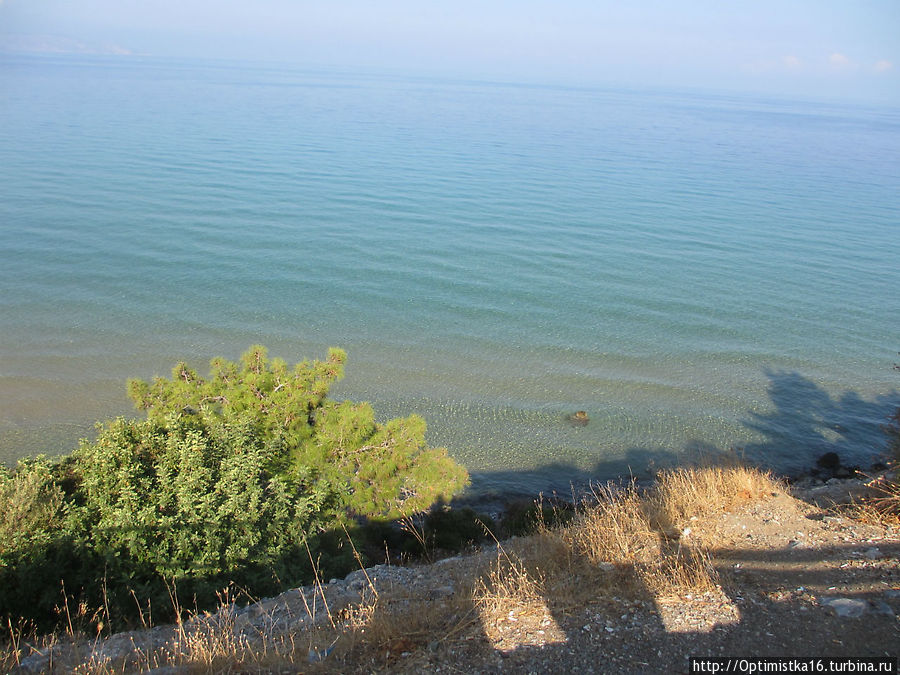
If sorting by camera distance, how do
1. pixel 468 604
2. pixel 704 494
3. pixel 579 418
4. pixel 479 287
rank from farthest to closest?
pixel 479 287 → pixel 579 418 → pixel 704 494 → pixel 468 604

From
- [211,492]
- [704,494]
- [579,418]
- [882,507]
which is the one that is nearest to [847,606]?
[882,507]

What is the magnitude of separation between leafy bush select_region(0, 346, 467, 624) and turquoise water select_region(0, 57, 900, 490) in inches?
222

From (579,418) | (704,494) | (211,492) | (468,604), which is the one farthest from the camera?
(579,418)

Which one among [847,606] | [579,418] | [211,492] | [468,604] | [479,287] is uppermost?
[847,606]

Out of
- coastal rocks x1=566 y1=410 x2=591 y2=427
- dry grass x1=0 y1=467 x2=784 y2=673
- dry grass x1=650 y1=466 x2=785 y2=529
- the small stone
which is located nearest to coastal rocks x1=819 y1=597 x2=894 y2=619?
the small stone

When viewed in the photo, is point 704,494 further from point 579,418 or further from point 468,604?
point 579,418

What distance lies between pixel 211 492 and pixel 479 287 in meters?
19.0

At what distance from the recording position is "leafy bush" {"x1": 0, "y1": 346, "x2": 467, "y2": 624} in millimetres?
7367

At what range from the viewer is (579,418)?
17266 mm

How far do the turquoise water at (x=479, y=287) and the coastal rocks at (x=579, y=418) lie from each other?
0.25 metres

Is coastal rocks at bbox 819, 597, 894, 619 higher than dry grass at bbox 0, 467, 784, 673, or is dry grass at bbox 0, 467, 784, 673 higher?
coastal rocks at bbox 819, 597, 894, 619

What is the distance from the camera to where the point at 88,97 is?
2972 inches

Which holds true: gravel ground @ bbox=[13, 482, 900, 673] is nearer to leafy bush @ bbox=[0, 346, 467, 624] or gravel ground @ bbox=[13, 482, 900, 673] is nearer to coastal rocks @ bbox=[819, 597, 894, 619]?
coastal rocks @ bbox=[819, 597, 894, 619]

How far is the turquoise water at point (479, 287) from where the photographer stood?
56.6 ft
